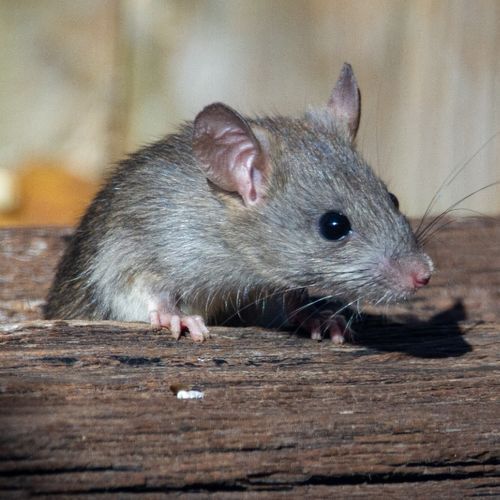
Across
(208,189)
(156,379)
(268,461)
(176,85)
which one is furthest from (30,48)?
(268,461)

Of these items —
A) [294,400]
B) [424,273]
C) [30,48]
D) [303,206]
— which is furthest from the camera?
[30,48]

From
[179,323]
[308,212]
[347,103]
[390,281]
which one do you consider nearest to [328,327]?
[390,281]

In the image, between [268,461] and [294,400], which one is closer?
[268,461]

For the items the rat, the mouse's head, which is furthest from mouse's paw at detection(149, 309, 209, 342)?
the mouse's head

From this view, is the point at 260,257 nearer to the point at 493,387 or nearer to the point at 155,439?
the point at 493,387

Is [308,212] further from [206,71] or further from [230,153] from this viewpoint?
[206,71]

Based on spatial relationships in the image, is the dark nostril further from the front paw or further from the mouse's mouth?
the front paw
